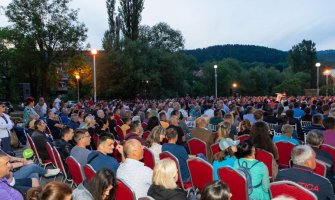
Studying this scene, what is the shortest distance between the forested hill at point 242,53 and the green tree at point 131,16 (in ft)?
261

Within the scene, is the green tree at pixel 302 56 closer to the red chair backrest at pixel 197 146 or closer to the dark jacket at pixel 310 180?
the red chair backrest at pixel 197 146

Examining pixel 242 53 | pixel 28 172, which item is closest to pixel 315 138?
pixel 28 172

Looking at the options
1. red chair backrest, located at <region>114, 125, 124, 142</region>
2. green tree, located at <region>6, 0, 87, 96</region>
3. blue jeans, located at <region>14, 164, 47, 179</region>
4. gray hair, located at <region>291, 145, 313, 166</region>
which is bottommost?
blue jeans, located at <region>14, 164, 47, 179</region>

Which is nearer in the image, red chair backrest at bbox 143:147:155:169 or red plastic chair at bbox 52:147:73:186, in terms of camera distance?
red chair backrest at bbox 143:147:155:169

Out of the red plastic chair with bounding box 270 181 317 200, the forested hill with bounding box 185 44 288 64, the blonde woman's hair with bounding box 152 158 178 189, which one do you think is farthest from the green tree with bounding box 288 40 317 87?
the blonde woman's hair with bounding box 152 158 178 189

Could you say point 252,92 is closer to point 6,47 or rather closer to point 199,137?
point 6,47

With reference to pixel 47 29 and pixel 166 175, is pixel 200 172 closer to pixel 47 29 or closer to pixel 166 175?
pixel 166 175

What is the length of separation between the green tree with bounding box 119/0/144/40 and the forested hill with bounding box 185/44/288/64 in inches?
3129

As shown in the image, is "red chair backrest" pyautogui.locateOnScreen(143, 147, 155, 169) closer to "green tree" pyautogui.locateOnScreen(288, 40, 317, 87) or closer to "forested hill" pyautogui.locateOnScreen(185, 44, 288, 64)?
"green tree" pyautogui.locateOnScreen(288, 40, 317, 87)

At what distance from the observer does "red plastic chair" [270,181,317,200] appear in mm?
3477

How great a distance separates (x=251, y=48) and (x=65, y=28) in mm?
109265

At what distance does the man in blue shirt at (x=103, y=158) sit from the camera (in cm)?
532

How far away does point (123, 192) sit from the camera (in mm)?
4020

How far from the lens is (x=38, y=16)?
114 ft
